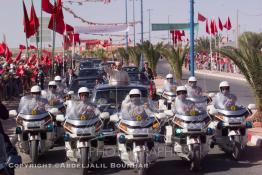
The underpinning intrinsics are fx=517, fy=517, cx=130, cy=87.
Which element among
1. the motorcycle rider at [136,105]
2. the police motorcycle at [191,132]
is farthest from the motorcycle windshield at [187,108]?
the motorcycle rider at [136,105]

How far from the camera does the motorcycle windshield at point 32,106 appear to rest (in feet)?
34.0

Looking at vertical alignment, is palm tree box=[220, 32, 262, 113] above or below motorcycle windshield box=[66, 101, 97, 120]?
above

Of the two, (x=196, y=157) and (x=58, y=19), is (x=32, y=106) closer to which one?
(x=196, y=157)

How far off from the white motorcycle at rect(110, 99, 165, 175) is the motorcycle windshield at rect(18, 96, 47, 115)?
2015 mm

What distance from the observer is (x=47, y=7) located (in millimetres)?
23578

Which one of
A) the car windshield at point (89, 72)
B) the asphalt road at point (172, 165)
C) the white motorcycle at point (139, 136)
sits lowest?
the asphalt road at point (172, 165)

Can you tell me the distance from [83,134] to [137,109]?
104cm

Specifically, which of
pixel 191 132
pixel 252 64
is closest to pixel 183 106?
pixel 191 132

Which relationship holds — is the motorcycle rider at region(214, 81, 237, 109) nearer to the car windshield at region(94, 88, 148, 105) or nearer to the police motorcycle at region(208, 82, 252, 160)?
the police motorcycle at region(208, 82, 252, 160)

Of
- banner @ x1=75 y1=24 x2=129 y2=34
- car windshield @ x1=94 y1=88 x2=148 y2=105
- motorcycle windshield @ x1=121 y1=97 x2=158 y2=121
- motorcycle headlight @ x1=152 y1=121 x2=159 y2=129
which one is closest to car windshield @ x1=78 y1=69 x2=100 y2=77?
car windshield @ x1=94 y1=88 x2=148 y2=105

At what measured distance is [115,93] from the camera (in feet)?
40.3

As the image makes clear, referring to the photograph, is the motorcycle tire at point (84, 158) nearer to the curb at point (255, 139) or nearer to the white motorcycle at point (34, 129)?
the white motorcycle at point (34, 129)

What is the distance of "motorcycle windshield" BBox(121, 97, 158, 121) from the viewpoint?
8961 mm

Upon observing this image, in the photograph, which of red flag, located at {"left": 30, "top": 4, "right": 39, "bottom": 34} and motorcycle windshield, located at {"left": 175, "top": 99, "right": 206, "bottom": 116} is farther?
red flag, located at {"left": 30, "top": 4, "right": 39, "bottom": 34}
